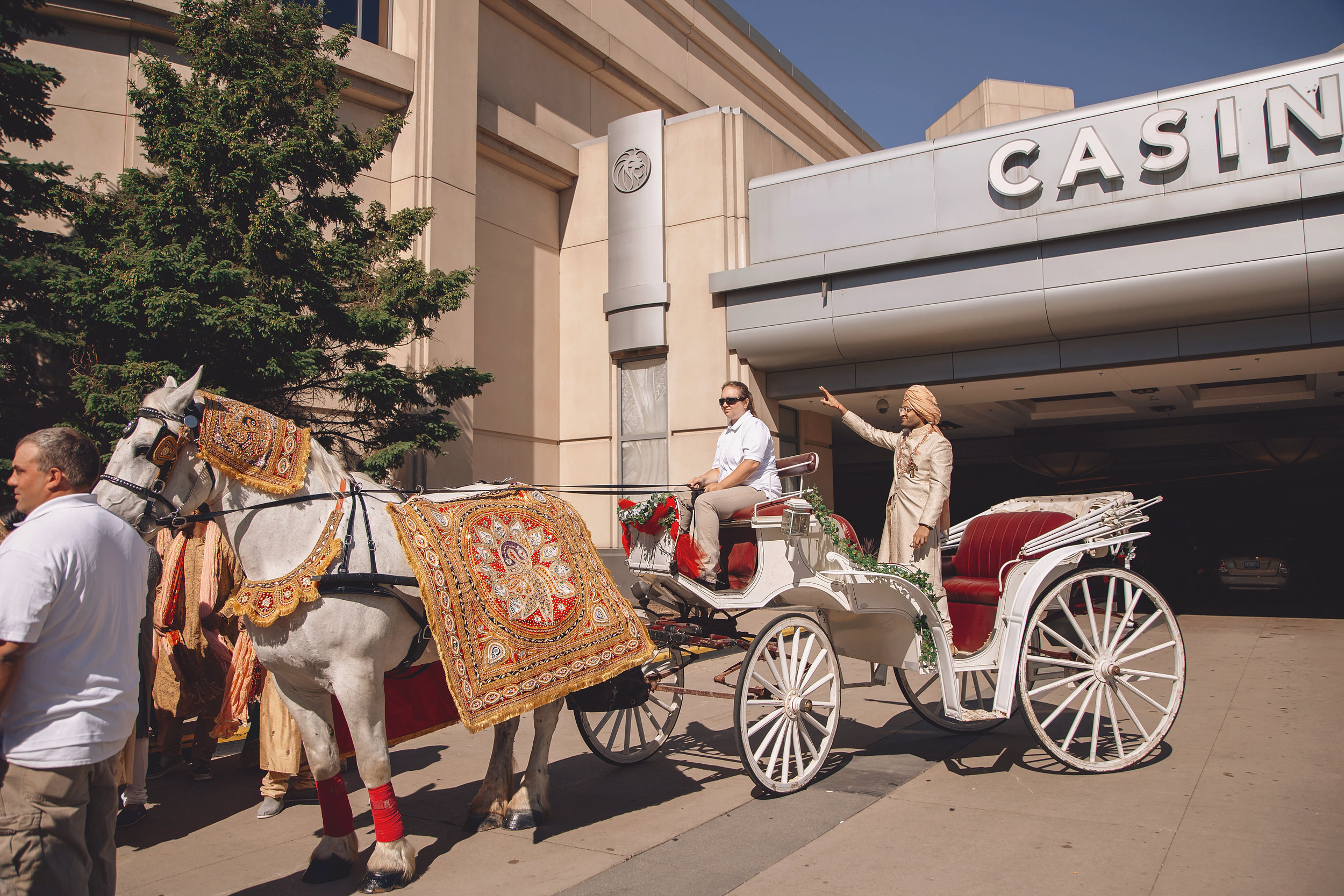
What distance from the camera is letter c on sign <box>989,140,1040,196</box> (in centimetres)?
1166

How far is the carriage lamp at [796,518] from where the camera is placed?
498 cm

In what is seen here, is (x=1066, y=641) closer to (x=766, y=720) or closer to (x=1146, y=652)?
(x=1146, y=652)

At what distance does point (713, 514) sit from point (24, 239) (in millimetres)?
6950

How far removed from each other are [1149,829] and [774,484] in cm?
277

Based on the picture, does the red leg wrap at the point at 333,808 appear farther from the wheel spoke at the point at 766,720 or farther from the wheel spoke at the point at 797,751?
the wheel spoke at the point at 797,751

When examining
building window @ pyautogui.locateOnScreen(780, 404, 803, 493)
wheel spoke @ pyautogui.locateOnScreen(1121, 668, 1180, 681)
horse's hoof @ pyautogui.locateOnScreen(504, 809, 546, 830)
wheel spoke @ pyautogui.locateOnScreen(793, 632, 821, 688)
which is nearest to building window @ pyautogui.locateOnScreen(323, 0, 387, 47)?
building window @ pyautogui.locateOnScreen(780, 404, 803, 493)

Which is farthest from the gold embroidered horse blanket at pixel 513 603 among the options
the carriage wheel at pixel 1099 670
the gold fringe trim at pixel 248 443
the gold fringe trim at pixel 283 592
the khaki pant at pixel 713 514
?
the carriage wheel at pixel 1099 670

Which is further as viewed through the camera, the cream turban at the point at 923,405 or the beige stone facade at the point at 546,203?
the beige stone facade at the point at 546,203

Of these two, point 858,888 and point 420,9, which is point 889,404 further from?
point 858,888

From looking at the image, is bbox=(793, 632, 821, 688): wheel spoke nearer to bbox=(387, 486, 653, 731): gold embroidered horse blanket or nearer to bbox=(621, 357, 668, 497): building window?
bbox=(387, 486, 653, 731): gold embroidered horse blanket

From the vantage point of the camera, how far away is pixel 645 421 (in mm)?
14992

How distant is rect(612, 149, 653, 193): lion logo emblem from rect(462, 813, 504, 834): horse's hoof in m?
12.4

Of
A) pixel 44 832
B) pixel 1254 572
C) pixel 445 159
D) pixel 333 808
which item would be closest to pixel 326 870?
pixel 333 808

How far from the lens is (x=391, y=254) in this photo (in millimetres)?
9594
